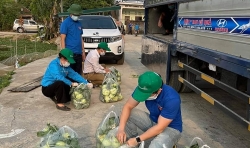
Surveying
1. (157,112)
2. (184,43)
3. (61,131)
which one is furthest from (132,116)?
(184,43)

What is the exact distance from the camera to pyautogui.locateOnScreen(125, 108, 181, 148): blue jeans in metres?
3.04

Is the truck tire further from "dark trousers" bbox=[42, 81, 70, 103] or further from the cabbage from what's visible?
"dark trousers" bbox=[42, 81, 70, 103]

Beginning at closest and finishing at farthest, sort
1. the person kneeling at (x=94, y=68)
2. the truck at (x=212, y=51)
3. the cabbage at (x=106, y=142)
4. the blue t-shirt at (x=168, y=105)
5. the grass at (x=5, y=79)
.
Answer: the blue t-shirt at (x=168, y=105)
the cabbage at (x=106, y=142)
the truck at (x=212, y=51)
the person kneeling at (x=94, y=68)
the grass at (x=5, y=79)

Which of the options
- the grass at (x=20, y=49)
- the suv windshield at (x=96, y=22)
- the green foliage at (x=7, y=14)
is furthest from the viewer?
the green foliage at (x=7, y=14)

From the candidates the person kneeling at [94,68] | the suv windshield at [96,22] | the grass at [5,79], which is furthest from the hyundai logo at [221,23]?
the suv windshield at [96,22]

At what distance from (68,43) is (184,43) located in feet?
8.22

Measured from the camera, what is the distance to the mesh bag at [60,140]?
3100 millimetres

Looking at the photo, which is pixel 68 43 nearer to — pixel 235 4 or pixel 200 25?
pixel 200 25

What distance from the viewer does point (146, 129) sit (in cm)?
347

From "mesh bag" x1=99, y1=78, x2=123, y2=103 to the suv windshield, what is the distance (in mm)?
4891

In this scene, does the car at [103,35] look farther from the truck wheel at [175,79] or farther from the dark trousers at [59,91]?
the dark trousers at [59,91]

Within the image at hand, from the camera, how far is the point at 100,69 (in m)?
6.96

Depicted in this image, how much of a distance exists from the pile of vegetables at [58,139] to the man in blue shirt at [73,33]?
3.24m

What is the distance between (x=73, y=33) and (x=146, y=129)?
11.8ft
